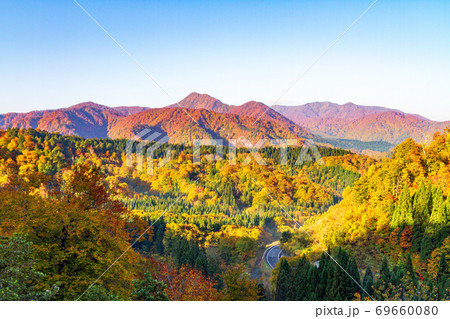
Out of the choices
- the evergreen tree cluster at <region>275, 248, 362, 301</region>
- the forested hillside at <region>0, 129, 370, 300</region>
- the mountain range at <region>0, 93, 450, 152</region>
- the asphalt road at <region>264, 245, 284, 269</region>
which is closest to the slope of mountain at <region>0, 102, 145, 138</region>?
the mountain range at <region>0, 93, 450, 152</region>

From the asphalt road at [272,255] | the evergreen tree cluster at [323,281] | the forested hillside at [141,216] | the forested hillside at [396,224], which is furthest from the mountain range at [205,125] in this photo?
the evergreen tree cluster at [323,281]

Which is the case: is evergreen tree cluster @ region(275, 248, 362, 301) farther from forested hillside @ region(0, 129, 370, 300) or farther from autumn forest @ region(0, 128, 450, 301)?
forested hillside @ region(0, 129, 370, 300)

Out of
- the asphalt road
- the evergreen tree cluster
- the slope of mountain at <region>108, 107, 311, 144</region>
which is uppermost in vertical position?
the slope of mountain at <region>108, 107, 311, 144</region>

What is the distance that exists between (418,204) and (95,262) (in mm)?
22111

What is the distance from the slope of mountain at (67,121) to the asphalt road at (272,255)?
103781mm

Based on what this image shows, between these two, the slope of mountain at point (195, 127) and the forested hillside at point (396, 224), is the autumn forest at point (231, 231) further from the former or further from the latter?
the slope of mountain at point (195, 127)

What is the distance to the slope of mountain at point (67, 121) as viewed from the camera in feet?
428

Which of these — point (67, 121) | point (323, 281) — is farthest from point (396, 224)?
point (67, 121)

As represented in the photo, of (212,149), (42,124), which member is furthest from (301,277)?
(42,124)

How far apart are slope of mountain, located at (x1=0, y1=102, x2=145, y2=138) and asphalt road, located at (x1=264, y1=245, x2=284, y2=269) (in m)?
104

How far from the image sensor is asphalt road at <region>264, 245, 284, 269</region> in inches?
1464

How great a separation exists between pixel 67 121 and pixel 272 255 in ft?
473

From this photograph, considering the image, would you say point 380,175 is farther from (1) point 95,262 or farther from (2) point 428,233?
(1) point 95,262

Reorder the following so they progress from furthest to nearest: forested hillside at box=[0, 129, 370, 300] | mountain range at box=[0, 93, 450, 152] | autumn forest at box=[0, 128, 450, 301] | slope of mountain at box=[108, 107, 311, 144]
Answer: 1. slope of mountain at box=[108, 107, 311, 144]
2. mountain range at box=[0, 93, 450, 152]
3. autumn forest at box=[0, 128, 450, 301]
4. forested hillside at box=[0, 129, 370, 300]
